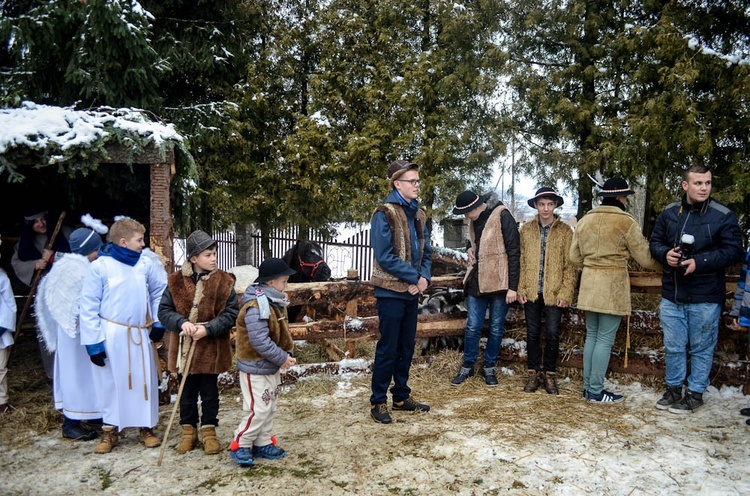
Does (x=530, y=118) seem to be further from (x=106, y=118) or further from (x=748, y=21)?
(x=106, y=118)

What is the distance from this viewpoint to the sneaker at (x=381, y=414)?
4.77 metres

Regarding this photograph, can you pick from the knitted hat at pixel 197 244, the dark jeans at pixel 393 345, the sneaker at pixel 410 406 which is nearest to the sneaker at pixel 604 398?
the sneaker at pixel 410 406

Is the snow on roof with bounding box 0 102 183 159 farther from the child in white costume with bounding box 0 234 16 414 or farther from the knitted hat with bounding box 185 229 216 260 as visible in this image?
the knitted hat with bounding box 185 229 216 260

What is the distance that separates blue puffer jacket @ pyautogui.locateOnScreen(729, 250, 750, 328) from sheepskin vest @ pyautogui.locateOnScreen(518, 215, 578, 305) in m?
1.39

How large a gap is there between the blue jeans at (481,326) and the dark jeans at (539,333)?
28 cm

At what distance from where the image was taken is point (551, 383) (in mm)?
5535

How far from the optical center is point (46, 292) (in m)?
4.92

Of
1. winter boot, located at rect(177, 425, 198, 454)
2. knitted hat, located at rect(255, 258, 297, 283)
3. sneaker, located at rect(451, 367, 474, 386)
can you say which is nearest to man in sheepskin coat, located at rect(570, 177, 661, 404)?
sneaker, located at rect(451, 367, 474, 386)

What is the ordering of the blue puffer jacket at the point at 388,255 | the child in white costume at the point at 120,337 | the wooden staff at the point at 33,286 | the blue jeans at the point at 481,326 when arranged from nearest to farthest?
the child in white costume at the point at 120,337
the blue puffer jacket at the point at 388,255
the blue jeans at the point at 481,326
the wooden staff at the point at 33,286

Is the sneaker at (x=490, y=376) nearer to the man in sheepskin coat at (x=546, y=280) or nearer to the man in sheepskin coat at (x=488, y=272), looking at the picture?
the man in sheepskin coat at (x=488, y=272)

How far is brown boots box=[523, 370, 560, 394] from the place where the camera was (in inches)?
217

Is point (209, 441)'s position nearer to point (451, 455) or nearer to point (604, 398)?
point (451, 455)

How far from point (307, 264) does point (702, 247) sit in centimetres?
489

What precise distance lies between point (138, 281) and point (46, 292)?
1.12 metres
